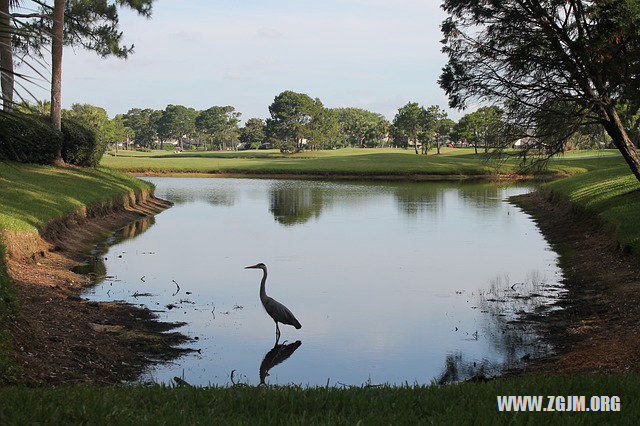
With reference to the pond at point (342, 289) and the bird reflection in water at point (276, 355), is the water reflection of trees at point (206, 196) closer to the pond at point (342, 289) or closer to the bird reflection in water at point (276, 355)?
the pond at point (342, 289)

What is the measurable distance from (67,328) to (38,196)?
1300 centimetres

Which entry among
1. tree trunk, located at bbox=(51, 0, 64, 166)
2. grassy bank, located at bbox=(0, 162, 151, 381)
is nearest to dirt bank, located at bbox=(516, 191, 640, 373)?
grassy bank, located at bbox=(0, 162, 151, 381)

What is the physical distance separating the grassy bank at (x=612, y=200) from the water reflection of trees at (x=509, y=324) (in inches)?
105

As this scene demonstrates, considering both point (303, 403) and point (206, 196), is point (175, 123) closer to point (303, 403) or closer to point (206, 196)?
point (206, 196)

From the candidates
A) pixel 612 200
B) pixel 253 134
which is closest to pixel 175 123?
pixel 253 134

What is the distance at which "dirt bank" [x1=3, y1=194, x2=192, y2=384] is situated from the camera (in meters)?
10.3

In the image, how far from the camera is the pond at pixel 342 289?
39.6 feet

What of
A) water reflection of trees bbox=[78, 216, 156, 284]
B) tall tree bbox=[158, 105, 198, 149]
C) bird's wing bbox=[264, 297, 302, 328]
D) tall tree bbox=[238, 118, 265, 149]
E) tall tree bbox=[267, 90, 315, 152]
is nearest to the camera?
bird's wing bbox=[264, 297, 302, 328]

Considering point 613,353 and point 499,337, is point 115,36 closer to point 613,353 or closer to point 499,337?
point 499,337

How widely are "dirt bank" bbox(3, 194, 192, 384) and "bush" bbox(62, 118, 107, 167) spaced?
50.8 ft

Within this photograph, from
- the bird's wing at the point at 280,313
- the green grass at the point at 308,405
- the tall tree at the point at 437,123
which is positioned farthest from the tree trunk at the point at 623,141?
the tall tree at the point at 437,123

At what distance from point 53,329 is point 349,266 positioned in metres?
11.1

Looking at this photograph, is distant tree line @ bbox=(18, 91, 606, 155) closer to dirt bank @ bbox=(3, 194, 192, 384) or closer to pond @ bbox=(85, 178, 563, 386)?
pond @ bbox=(85, 178, 563, 386)

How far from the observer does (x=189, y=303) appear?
53.6 feet
